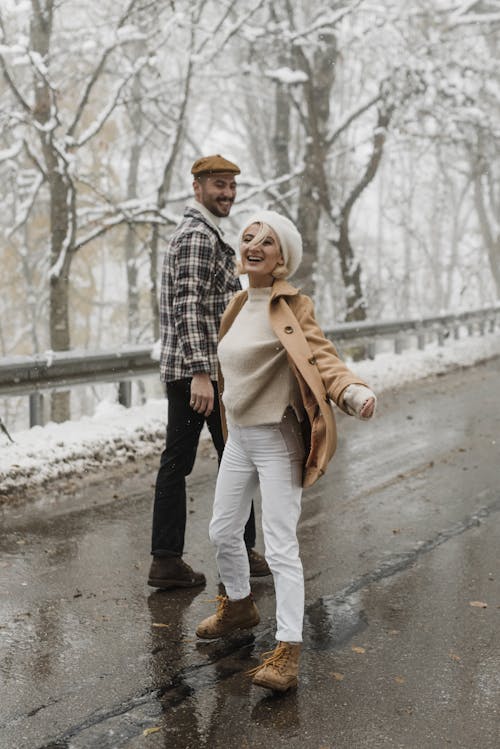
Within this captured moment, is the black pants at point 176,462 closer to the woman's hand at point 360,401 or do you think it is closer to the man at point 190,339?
the man at point 190,339

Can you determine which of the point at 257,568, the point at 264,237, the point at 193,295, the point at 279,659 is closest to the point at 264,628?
the point at 279,659

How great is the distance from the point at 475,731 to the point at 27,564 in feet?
9.34

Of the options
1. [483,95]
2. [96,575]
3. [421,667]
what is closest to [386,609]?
[421,667]

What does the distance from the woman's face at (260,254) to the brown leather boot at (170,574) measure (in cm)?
177

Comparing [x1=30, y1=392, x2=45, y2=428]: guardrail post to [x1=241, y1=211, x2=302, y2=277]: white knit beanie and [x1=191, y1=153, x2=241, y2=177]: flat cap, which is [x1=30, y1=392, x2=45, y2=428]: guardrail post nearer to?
[x1=191, y1=153, x2=241, y2=177]: flat cap

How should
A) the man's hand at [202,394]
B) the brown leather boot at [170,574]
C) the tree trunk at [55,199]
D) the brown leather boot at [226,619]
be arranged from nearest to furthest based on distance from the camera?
the brown leather boot at [226,619], the man's hand at [202,394], the brown leather boot at [170,574], the tree trunk at [55,199]

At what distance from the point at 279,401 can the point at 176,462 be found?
4.33 feet

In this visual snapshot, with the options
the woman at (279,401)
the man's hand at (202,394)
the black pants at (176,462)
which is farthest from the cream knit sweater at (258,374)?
the black pants at (176,462)

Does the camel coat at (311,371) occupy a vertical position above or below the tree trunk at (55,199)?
below

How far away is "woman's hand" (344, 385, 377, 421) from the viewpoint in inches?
148

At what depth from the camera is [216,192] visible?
520 centimetres

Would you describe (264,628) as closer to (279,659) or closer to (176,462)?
(279,659)

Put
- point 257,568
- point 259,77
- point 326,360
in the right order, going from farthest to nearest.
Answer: point 259,77, point 257,568, point 326,360

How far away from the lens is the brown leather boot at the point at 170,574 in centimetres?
517
